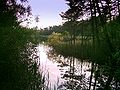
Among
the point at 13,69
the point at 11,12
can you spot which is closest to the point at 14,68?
the point at 13,69

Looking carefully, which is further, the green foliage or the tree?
the tree

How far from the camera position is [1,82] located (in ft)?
33.8

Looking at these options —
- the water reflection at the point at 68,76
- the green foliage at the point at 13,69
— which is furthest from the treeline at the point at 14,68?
the water reflection at the point at 68,76

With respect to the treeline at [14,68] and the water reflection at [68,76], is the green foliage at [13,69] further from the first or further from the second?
the water reflection at [68,76]

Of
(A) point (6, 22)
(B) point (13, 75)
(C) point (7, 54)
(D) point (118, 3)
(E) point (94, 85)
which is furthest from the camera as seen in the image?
(D) point (118, 3)

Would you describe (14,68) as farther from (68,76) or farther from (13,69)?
(68,76)

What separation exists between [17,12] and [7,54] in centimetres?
1057

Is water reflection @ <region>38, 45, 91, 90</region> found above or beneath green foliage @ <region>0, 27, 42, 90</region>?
beneath

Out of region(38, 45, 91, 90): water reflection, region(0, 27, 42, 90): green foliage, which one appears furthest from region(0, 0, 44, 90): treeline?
region(38, 45, 91, 90): water reflection

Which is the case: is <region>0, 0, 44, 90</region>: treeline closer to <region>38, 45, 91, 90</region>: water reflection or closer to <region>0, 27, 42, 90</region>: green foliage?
<region>0, 27, 42, 90</region>: green foliage

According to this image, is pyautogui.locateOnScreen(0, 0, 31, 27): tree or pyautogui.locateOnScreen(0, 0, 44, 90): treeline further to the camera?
pyautogui.locateOnScreen(0, 0, 31, 27): tree

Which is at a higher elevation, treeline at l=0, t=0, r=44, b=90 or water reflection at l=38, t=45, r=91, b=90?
treeline at l=0, t=0, r=44, b=90

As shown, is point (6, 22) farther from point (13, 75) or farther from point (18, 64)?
point (13, 75)

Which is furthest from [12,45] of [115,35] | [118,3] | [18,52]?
[118,3]
